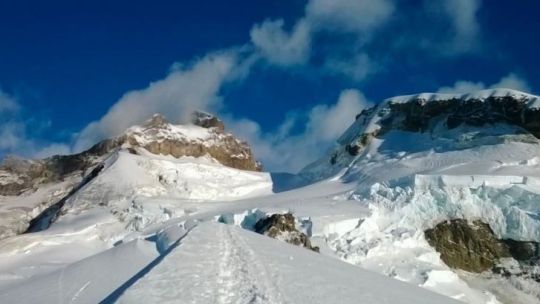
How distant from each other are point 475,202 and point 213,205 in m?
28.8

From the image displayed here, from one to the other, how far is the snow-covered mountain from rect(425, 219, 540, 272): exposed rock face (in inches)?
4.4

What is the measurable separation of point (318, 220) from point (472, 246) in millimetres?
12609

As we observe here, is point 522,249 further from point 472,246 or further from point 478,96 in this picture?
point 478,96

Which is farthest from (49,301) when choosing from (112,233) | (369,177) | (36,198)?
(36,198)

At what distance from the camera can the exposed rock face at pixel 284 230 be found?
43500 millimetres

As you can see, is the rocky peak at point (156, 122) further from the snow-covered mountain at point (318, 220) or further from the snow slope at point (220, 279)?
the snow slope at point (220, 279)

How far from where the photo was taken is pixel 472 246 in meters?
49.7

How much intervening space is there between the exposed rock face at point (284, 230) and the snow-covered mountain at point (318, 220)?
13 cm

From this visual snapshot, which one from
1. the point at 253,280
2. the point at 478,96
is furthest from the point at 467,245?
the point at 253,280

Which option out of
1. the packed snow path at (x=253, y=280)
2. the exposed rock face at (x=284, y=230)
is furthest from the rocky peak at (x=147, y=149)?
the packed snow path at (x=253, y=280)

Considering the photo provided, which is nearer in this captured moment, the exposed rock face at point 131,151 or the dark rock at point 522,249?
the dark rock at point 522,249

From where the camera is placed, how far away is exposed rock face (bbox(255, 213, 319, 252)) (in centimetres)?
4350

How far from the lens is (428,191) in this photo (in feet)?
168

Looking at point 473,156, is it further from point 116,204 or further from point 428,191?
point 116,204
